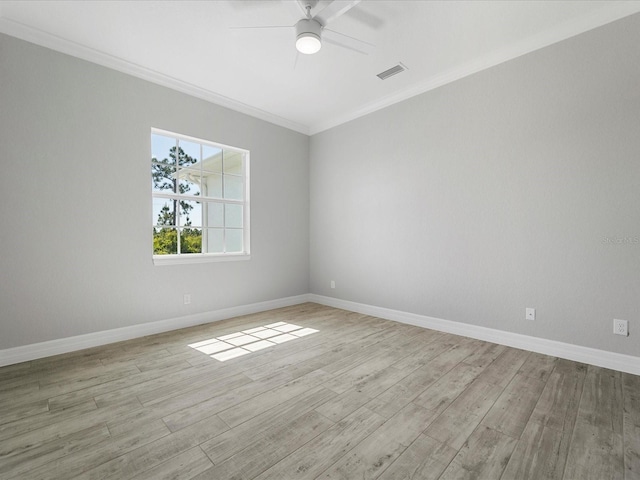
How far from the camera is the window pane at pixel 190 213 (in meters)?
3.77

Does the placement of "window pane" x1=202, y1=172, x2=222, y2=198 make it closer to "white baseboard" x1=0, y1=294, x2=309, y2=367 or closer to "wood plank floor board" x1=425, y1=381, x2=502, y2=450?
"white baseboard" x1=0, y1=294, x2=309, y2=367

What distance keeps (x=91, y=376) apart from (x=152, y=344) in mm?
706

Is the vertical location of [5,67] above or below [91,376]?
above

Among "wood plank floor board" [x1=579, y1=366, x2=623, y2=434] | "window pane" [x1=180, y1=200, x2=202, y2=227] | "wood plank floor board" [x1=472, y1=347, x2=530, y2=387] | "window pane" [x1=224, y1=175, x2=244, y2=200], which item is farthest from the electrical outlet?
"window pane" [x1=180, y1=200, x2=202, y2=227]

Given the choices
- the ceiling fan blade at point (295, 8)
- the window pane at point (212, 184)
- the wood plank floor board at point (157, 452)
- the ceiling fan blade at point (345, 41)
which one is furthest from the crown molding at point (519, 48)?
the wood plank floor board at point (157, 452)

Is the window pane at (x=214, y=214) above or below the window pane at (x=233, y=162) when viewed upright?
below

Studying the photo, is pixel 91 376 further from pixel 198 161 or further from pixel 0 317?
pixel 198 161

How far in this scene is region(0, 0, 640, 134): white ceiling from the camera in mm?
2428

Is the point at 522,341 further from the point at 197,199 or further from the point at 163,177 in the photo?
the point at 163,177

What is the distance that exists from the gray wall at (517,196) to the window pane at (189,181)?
225 centimetres

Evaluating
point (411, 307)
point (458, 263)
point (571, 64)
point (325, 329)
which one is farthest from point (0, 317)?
point (571, 64)

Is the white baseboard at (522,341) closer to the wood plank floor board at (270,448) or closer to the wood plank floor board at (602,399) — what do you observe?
the wood plank floor board at (602,399)

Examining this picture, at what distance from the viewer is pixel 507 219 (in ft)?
9.89

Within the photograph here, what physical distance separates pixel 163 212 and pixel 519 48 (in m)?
4.21
